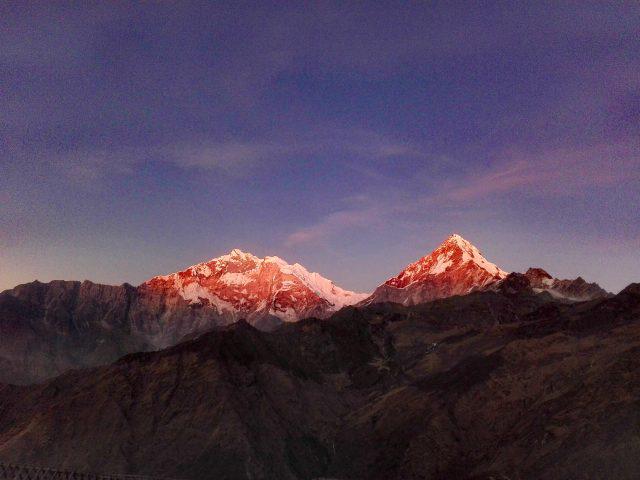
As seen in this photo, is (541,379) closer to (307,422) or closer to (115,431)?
(307,422)

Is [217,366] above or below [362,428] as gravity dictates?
above

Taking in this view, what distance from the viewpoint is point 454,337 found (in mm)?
178625

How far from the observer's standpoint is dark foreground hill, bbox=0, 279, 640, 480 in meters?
103

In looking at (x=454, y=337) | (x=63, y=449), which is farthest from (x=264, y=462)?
(x=454, y=337)

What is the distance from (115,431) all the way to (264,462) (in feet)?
91.6

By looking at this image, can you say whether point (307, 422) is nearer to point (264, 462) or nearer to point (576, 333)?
point (264, 462)

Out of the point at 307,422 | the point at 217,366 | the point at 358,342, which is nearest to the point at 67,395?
the point at 217,366

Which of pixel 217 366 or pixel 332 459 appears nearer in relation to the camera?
pixel 332 459

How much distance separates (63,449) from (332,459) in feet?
145

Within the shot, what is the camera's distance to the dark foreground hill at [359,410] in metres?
103

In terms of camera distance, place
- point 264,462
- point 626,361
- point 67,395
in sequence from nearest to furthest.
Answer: point 626,361 → point 264,462 → point 67,395

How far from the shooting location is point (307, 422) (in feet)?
469

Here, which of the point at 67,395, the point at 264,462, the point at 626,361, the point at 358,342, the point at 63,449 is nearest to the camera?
the point at 626,361

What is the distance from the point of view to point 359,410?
148875 mm
